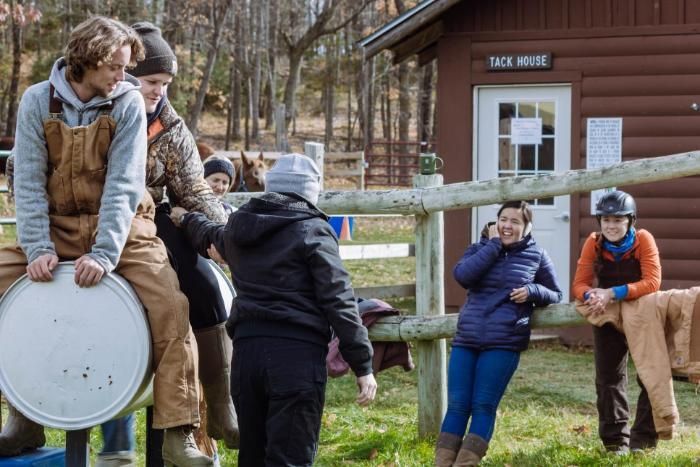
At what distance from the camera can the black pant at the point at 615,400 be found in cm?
578

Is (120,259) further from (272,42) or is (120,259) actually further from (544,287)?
(272,42)

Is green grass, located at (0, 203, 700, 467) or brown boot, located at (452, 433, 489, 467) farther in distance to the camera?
green grass, located at (0, 203, 700, 467)

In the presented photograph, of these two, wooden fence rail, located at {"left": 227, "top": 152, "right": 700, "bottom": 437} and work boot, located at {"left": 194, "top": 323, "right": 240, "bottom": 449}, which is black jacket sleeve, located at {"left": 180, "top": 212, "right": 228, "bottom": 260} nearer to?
work boot, located at {"left": 194, "top": 323, "right": 240, "bottom": 449}

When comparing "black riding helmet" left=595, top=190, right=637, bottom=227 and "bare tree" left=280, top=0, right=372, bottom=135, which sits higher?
"bare tree" left=280, top=0, right=372, bottom=135

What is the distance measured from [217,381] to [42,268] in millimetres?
1051

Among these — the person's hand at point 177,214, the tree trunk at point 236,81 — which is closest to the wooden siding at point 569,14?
the person's hand at point 177,214

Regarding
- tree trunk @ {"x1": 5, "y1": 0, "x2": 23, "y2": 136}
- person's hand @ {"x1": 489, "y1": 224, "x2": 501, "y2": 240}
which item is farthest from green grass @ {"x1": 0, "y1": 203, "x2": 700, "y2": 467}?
tree trunk @ {"x1": 5, "y1": 0, "x2": 23, "y2": 136}

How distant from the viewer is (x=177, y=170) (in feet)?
14.8

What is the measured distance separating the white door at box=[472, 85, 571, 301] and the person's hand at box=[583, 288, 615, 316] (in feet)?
17.4

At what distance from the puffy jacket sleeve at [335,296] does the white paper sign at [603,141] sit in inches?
277

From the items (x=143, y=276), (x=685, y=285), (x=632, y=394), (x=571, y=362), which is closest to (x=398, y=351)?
(x=143, y=276)

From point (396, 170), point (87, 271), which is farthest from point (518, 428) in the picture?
point (396, 170)

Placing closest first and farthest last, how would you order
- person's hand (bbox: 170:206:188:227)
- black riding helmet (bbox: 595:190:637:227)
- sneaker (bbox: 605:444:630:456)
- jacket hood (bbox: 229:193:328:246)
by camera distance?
jacket hood (bbox: 229:193:328:246), person's hand (bbox: 170:206:188:227), black riding helmet (bbox: 595:190:637:227), sneaker (bbox: 605:444:630:456)

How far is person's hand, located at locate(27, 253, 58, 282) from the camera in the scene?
391 cm
